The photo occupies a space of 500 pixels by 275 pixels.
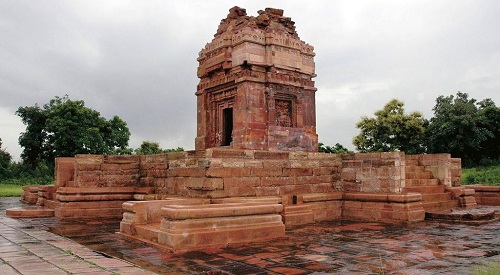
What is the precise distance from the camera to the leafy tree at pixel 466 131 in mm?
33344

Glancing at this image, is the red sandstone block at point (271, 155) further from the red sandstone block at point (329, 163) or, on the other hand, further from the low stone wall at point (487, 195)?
the low stone wall at point (487, 195)

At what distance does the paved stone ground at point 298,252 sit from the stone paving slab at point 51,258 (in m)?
0.01

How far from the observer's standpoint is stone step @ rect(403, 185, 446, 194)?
35.5 ft

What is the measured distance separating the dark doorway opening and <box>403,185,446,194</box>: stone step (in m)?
6.48

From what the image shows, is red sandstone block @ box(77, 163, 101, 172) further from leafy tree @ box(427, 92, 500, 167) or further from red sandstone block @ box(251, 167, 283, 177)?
leafy tree @ box(427, 92, 500, 167)

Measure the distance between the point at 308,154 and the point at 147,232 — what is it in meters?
4.57

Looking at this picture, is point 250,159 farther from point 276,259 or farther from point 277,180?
point 276,259

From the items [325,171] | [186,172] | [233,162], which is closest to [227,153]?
[233,162]

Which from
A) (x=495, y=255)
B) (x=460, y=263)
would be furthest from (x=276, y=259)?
(x=495, y=255)

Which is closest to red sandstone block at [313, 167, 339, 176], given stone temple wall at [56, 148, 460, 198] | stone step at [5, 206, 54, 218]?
stone temple wall at [56, 148, 460, 198]

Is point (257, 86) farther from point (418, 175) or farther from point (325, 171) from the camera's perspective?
point (418, 175)

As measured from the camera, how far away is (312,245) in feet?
22.0

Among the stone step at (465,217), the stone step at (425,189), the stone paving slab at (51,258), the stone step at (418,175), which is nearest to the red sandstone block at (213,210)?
the stone paving slab at (51,258)

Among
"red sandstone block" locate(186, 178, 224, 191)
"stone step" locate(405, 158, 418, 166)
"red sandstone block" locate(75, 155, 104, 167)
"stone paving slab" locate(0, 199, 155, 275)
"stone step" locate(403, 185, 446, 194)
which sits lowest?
"stone paving slab" locate(0, 199, 155, 275)
